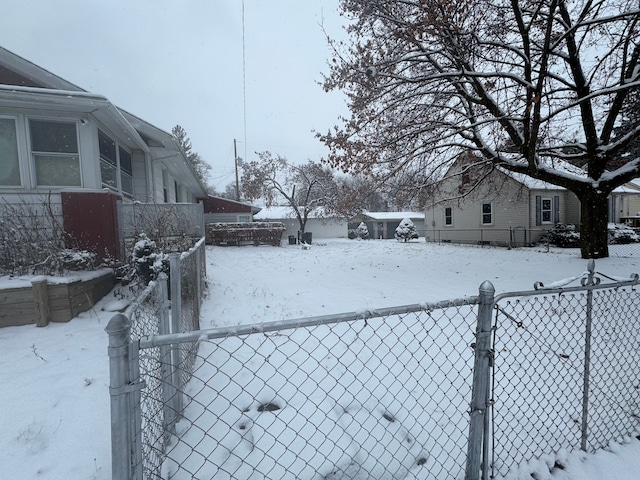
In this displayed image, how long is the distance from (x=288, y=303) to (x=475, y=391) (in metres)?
4.23

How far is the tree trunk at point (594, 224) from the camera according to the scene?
33.3 ft

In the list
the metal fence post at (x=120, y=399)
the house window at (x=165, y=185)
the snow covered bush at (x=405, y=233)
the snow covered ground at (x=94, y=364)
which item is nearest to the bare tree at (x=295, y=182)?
the snow covered bush at (x=405, y=233)

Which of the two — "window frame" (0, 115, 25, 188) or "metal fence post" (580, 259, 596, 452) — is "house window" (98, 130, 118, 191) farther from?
"metal fence post" (580, 259, 596, 452)

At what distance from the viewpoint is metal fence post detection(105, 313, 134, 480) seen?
40.6 inches

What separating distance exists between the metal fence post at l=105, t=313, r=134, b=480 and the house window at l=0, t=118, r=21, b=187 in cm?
818

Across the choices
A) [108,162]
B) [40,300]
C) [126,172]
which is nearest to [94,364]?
[40,300]

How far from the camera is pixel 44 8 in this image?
2384cm

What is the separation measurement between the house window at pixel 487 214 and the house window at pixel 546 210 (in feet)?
8.86

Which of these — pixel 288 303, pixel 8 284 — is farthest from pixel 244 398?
pixel 8 284

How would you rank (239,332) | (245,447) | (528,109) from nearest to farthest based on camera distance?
1. (239,332)
2. (245,447)
3. (528,109)

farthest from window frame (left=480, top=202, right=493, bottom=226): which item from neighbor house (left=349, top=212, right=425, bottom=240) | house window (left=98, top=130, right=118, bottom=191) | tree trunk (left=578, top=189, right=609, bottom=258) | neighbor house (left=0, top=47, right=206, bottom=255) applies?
house window (left=98, top=130, right=118, bottom=191)

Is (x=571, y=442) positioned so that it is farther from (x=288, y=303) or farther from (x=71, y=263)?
(x=71, y=263)

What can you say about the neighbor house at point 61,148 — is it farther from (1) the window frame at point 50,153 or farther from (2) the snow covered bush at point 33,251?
(2) the snow covered bush at point 33,251

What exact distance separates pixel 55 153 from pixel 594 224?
49.4 ft
